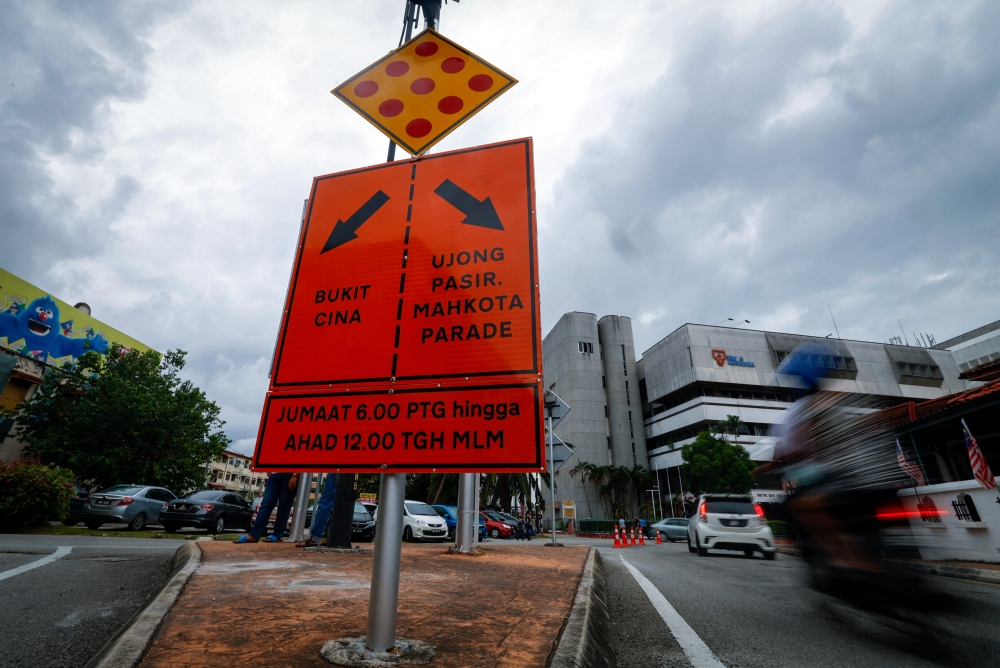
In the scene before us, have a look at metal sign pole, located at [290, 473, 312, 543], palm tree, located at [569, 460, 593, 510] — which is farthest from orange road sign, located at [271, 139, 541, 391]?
palm tree, located at [569, 460, 593, 510]

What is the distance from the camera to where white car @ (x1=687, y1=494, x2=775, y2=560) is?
9258mm

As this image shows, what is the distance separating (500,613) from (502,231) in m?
2.34

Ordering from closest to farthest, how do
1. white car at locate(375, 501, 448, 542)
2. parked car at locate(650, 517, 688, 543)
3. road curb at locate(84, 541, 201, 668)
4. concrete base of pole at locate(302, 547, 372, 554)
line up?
road curb at locate(84, 541, 201, 668) < concrete base of pole at locate(302, 547, 372, 554) < white car at locate(375, 501, 448, 542) < parked car at locate(650, 517, 688, 543)

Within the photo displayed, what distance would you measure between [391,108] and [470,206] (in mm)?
938

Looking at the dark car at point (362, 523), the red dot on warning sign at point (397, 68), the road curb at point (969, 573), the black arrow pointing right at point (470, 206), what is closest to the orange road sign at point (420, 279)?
the black arrow pointing right at point (470, 206)

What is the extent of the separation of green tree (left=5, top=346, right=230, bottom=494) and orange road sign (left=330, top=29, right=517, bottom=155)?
24.1 m

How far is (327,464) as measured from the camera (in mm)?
1989

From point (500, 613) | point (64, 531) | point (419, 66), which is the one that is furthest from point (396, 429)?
point (64, 531)

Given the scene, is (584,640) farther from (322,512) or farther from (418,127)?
(322,512)

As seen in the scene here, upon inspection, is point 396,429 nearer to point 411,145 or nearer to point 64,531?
point 411,145

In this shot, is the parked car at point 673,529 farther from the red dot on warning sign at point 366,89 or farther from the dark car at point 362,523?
the red dot on warning sign at point 366,89

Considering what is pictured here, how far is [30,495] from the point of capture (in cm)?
916

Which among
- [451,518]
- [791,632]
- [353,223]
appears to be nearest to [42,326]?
[451,518]

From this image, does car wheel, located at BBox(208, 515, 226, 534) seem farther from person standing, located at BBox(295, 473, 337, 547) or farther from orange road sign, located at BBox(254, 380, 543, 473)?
orange road sign, located at BBox(254, 380, 543, 473)
